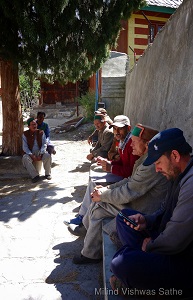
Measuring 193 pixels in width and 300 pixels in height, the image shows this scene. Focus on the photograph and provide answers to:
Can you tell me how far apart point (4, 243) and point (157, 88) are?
2.96 m

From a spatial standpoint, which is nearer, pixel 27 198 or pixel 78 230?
pixel 78 230

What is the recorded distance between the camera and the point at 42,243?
3.65m

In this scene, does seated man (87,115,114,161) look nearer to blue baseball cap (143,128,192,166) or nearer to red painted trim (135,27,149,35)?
blue baseball cap (143,128,192,166)

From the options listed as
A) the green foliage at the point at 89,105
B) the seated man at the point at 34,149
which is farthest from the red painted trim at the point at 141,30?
the seated man at the point at 34,149

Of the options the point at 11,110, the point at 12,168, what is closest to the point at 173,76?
the point at 12,168

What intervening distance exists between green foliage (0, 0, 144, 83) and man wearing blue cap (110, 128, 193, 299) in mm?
4658

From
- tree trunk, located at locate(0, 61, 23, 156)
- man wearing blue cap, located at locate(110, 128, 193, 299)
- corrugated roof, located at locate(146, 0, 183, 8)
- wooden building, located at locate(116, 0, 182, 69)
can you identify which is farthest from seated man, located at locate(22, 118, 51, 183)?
corrugated roof, located at locate(146, 0, 183, 8)

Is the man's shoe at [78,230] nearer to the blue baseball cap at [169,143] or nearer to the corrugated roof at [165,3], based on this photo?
the blue baseball cap at [169,143]

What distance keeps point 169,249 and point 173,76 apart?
2.36 metres

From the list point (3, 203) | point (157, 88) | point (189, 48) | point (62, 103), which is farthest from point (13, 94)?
point (62, 103)

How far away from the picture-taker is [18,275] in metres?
2.95

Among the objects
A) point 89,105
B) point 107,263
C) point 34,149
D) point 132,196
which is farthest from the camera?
point 89,105

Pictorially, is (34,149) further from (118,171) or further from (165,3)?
(165,3)

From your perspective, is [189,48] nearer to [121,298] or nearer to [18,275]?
[121,298]
